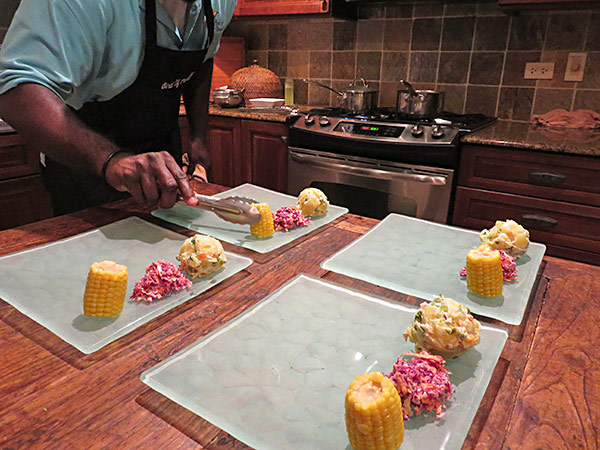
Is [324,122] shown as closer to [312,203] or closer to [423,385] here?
[312,203]

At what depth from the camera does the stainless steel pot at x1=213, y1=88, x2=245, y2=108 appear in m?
3.02

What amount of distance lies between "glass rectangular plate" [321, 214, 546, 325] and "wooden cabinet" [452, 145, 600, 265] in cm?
117

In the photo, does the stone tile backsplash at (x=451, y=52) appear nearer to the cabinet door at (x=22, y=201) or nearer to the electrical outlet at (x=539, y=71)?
the electrical outlet at (x=539, y=71)

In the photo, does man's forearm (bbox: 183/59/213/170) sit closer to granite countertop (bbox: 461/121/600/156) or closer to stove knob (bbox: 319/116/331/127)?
→ stove knob (bbox: 319/116/331/127)

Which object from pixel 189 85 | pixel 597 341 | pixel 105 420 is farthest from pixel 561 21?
pixel 105 420

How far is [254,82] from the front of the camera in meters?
3.20

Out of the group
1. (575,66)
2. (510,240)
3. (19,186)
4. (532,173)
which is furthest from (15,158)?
(575,66)

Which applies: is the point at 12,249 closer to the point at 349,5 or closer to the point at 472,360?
the point at 472,360

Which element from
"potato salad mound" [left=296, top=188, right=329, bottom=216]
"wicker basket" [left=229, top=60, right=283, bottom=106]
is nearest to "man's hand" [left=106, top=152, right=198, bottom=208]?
"potato salad mound" [left=296, top=188, right=329, bottom=216]

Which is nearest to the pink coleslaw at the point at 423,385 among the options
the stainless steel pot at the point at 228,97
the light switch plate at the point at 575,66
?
the light switch plate at the point at 575,66

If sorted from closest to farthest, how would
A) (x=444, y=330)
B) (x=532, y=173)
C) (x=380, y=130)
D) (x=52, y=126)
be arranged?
(x=444, y=330)
(x=52, y=126)
(x=532, y=173)
(x=380, y=130)

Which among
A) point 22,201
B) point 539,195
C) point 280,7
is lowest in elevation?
point 22,201

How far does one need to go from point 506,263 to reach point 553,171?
1384 mm

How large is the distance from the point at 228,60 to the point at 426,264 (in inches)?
116
